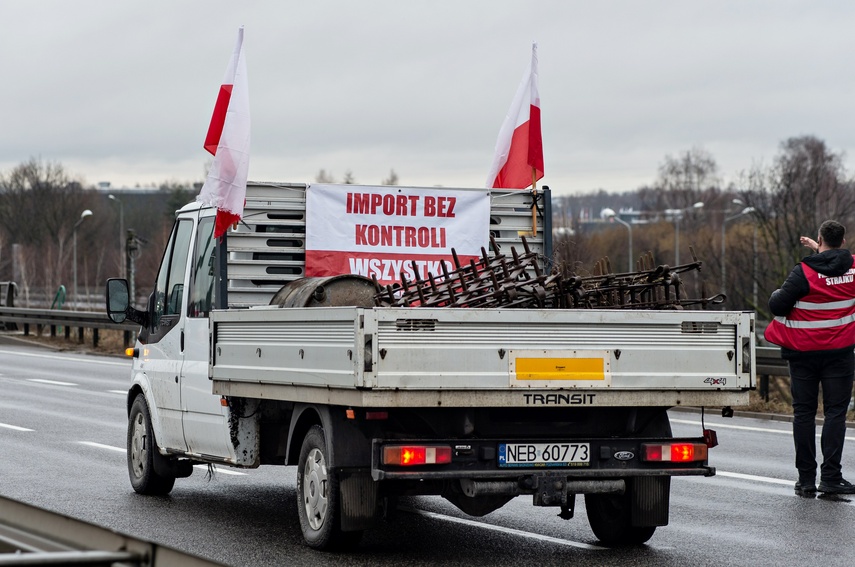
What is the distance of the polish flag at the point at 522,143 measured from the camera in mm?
12680

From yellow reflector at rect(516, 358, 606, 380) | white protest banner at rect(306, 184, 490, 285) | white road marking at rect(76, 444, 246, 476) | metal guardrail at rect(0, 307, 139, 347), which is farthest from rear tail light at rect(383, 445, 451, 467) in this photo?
metal guardrail at rect(0, 307, 139, 347)

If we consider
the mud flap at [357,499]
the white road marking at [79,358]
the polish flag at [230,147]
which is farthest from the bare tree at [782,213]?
the mud flap at [357,499]

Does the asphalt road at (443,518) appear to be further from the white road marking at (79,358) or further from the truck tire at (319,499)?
the white road marking at (79,358)

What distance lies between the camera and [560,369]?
7.61 metres

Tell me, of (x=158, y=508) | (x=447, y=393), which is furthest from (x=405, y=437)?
(x=158, y=508)

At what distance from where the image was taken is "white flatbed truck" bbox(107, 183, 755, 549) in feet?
24.1

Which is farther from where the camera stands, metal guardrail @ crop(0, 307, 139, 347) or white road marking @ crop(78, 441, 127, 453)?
metal guardrail @ crop(0, 307, 139, 347)

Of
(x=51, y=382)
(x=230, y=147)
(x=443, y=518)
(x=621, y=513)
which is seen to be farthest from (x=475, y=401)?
(x=51, y=382)

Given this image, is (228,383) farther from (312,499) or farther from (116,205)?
(116,205)

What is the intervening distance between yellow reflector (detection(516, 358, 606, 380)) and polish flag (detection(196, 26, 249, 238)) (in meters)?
3.13

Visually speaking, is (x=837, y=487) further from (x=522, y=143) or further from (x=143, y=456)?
(x=143, y=456)

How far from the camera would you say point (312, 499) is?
8.13m

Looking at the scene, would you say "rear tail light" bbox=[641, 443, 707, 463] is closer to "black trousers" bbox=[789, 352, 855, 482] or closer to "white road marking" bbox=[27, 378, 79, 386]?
"black trousers" bbox=[789, 352, 855, 482]

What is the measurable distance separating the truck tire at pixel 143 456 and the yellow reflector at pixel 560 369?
4.07 metres
